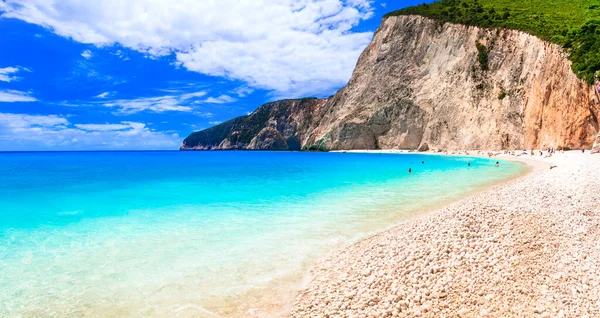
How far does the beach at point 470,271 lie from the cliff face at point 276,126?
111953 mm

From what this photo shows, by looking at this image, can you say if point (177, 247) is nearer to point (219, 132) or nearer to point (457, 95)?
point (457, 95)

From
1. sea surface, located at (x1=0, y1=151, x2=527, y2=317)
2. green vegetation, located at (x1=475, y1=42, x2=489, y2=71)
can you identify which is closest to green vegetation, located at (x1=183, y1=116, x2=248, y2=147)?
green vegetation, located at (x1=475, y1=42, x2=489, y2=71)

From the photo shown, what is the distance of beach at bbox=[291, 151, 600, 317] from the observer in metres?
4.69

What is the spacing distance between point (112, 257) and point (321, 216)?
261 inches

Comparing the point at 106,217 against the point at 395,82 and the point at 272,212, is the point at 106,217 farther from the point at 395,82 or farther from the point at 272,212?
the point at 395,82

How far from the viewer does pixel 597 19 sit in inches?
1652

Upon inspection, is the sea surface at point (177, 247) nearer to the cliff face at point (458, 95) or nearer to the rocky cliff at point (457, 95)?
the cliff face at point (458, 95)

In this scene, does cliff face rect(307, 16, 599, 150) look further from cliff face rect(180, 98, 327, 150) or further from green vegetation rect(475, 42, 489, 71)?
cliff face rect(180, 98, 327, 150)

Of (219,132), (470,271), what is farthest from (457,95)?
(219,132)

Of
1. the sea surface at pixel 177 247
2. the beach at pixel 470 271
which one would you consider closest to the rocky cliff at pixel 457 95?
the sea surface at pixel 177 247

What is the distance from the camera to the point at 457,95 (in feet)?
205

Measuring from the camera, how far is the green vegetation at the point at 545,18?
39.3 metres

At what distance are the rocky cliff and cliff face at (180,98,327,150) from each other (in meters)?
21.2

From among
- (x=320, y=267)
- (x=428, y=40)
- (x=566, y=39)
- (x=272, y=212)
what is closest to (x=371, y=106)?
(x=428, y=40)
